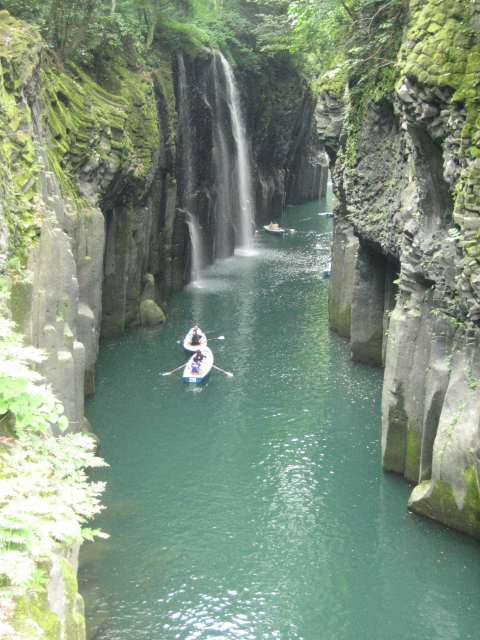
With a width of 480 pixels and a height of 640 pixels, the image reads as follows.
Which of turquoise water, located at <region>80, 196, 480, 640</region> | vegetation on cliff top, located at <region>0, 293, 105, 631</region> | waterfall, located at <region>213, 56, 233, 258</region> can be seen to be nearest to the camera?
vegetation on cliff top, located at <region>0, 293, 105, 631</region>

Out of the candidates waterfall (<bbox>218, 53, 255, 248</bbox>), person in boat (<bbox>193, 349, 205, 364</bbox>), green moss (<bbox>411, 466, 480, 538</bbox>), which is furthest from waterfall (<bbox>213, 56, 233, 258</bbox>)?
green moss (<bbox>411, 466, 480, 538</bbox>)

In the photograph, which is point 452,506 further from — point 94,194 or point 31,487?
point 94,194

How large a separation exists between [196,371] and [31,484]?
65.9 ft

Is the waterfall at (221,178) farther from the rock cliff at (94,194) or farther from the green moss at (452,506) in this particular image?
the green moss at (452,506)

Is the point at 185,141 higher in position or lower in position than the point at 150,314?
higher

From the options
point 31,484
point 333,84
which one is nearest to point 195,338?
point 333,84

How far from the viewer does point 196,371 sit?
1082 inches

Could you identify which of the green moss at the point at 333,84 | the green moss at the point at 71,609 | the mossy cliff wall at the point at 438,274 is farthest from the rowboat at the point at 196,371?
the green moss at the point at 71,609

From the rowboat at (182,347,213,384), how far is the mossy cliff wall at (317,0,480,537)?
8.40 meters

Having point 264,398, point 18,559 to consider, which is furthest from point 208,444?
point 18,559

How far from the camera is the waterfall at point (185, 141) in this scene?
41.1 metres

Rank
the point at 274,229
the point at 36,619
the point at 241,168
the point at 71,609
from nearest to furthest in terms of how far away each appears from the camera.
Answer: the point at 36,619 < the point at 71,609 < the point at 241,168 < the point at 274,229

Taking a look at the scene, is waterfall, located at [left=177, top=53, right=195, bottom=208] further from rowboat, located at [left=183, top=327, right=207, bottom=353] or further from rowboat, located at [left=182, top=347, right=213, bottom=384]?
rowboat, located at [left=182, top=347, right=213, bottom=384]

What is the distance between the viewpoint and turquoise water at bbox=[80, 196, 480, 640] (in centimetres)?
1527
